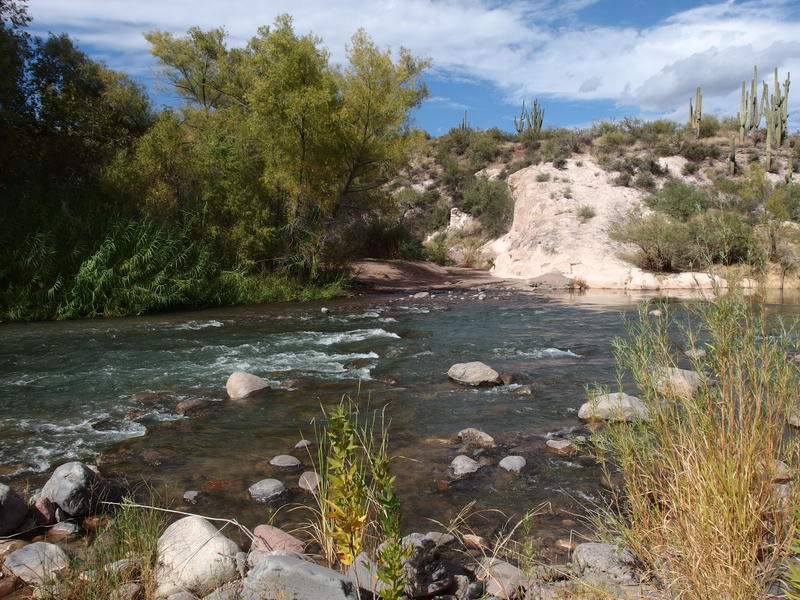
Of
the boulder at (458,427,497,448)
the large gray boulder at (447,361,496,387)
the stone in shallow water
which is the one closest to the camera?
the stone in shallow water

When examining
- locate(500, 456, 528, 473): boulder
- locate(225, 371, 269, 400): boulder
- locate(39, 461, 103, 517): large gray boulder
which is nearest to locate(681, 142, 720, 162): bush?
locate(225, 371, 269, 400): boulder

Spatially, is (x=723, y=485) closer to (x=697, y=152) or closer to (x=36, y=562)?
(x=36, y=562)

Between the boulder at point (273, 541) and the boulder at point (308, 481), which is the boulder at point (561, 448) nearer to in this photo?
the boulder at point (308, 481)

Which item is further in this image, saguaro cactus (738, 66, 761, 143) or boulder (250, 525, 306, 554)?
saguaro cactus (738, 66, 761, 143)

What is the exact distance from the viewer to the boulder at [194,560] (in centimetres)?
314

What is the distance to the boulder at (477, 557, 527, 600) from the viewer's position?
9.87ft

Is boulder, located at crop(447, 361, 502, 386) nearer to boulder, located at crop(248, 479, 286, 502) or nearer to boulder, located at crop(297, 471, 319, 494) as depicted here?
boulder, located at crop(297, 471, 319, 494)

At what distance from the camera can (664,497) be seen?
3.18m

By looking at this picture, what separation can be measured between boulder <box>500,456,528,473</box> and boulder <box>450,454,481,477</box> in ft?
0.75

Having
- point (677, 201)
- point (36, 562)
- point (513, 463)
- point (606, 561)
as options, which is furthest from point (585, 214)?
point (36, 562)

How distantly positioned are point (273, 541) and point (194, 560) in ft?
1.65

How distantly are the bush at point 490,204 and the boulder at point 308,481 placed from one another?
32.1 metres

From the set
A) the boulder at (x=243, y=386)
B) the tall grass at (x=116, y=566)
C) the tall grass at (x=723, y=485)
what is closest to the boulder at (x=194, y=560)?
the tall grass at (x=116, y=566)

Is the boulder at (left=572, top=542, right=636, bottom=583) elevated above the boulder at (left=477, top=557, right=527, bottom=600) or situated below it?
above
